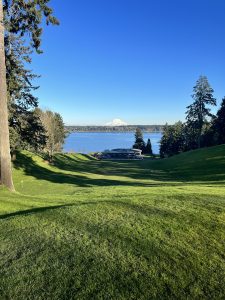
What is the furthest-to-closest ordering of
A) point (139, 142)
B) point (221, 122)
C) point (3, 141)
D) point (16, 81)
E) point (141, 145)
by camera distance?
point (139, 142) → point (141, 145) → point (221, 122) → point (16, 81) → point (3, 141)

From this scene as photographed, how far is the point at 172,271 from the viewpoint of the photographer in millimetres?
4703

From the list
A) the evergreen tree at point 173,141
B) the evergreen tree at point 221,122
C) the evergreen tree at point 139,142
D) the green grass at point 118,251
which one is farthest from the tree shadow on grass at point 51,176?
the evergreen tree at point 139,142

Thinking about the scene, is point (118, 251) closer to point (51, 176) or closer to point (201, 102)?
point (51, 176)

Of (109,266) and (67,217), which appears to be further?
(67,217)

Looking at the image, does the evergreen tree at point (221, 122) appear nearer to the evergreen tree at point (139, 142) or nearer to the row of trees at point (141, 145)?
the row of trees at point (141, 145)

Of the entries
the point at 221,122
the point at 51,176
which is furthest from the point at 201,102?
the point at 51,176

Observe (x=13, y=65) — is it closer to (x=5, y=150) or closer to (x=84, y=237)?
(x=5, y=150)

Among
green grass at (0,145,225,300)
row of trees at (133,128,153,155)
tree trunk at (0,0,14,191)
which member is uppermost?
tree trunk at (0,0,14,191)

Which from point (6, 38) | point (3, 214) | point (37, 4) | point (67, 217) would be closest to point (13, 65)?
point (6, 38)

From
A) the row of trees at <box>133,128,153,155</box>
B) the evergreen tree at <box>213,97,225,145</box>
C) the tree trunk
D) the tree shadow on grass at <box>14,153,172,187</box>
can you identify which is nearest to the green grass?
the tree trunk

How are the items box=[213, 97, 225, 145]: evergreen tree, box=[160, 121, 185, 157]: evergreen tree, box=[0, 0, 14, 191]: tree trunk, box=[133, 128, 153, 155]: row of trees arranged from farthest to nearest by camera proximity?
box=[133, 128, 153, 155]: row of trees → box=[160, 121, 185, 157]: evergreen tree → box=[213, 97, 225, 145]: evergreen tree → box=[0, 0, 14, 191]: tree trunk

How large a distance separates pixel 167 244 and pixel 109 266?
3.68ft

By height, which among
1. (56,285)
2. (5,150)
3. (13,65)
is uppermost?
(13,65)

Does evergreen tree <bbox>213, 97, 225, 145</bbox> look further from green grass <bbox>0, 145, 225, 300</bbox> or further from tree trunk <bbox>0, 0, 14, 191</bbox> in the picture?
green grass <bbox>0, 145, 225, 300</bbox>
